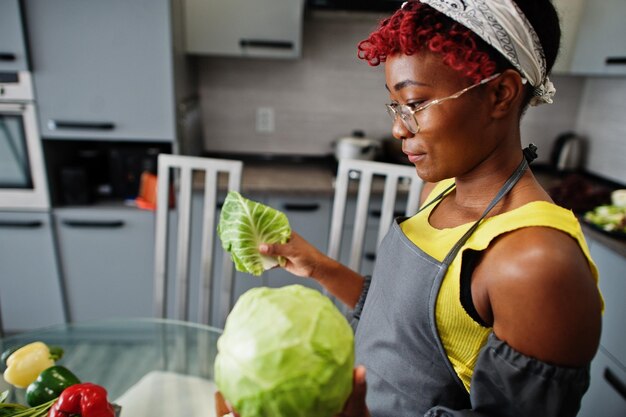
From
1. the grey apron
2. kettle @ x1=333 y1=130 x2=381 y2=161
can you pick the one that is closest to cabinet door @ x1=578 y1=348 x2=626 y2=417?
the grey apron

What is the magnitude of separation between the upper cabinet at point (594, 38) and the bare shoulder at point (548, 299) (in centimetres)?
166

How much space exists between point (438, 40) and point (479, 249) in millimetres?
344

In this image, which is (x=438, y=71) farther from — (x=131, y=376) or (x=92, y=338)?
(x=92, y=338)

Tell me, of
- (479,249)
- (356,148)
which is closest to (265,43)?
(356,148)

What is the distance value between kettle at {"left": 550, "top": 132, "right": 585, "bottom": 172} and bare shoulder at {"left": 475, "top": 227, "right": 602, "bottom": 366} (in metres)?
2.18

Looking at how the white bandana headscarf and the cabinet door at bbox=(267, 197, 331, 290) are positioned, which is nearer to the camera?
the white bandana headscarf

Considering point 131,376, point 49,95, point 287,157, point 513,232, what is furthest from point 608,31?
point 49,95

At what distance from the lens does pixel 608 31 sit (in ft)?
6.45

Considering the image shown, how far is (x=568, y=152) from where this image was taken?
8.08ft

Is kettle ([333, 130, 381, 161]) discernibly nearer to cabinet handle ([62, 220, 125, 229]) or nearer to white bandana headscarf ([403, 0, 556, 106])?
cabinet handle ([62, 220, 125, 229])

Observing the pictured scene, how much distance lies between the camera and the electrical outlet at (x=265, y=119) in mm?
2494

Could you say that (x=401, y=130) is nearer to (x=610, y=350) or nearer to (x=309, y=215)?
(x=309, y=215)

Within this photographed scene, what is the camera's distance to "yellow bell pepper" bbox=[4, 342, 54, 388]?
90 centimetres

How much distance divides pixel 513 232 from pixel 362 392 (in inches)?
13.5
